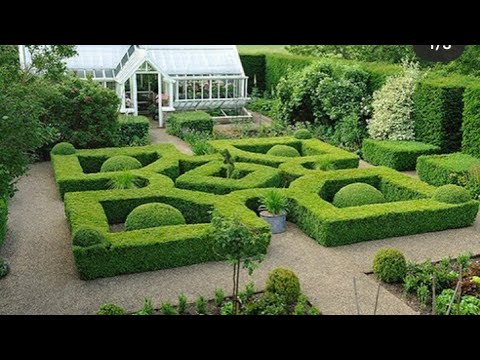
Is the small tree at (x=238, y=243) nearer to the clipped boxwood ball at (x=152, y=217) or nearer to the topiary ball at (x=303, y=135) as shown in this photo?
the clipped boxwood ball at (x=152, y=217)

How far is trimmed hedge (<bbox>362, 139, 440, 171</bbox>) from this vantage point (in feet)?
57.8

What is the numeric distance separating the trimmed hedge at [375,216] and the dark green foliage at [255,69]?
18184mm

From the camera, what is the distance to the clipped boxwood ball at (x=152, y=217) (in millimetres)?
11648

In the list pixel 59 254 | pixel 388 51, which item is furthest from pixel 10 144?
pixel 388 51

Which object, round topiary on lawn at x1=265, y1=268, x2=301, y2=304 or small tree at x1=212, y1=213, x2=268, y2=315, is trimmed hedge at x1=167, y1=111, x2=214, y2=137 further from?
small tree at x1=212, y1=213, x2=268, y2=315

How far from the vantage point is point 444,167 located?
15.4 meters

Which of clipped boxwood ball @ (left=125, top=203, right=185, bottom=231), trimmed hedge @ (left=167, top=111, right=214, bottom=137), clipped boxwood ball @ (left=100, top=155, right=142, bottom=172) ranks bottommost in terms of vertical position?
clipped boxwood ball @ (left=125, top=203, right=185, bottom=231)

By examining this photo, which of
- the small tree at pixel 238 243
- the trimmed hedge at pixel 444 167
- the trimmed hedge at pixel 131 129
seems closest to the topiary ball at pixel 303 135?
the trimmed hedge at pixel 444 167

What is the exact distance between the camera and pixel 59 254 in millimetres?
11320

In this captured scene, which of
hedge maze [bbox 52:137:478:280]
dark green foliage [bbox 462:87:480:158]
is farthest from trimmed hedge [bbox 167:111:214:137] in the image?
dark green foliage [bbox 462:87:480:158]

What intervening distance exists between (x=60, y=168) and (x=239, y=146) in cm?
574

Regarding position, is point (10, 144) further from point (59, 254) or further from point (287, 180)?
point (287, 180)

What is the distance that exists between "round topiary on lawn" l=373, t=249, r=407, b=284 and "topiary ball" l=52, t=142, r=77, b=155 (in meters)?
10.7

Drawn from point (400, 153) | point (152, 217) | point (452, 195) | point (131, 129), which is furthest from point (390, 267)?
point (131, 129)
